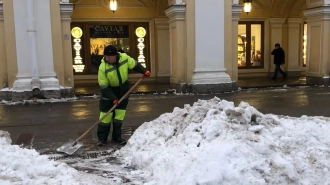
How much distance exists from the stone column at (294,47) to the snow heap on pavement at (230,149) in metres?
11.6

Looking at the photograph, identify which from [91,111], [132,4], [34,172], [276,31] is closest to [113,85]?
[34,172]

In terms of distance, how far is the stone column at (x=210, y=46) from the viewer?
1119 cm

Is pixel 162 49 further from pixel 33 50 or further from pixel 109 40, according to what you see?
pixel 33 50

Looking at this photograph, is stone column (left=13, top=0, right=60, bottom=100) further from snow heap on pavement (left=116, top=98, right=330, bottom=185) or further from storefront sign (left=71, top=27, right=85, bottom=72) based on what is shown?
snow heap on pavement (left=116, top=98, right=330, bottom=185)

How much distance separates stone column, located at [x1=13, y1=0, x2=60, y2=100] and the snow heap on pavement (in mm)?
5903

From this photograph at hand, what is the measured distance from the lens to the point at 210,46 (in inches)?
445

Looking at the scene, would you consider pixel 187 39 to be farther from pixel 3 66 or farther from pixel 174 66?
pixel 3 66

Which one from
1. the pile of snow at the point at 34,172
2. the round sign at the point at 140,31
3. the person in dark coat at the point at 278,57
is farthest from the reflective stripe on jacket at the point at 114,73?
the person in dark coat at the point at 278,57

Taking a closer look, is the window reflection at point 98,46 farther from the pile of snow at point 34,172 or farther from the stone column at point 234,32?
the pile of snow at point 34,172

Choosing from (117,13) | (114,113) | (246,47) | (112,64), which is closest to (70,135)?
(114,113)

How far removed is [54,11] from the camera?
34.3 ft

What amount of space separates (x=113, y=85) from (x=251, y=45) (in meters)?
11.8

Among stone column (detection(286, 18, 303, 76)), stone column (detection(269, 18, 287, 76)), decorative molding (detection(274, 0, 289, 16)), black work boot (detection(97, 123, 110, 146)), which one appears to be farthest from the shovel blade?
stone column (detection(286, 18, 303, 76))

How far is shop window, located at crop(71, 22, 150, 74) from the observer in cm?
1456
